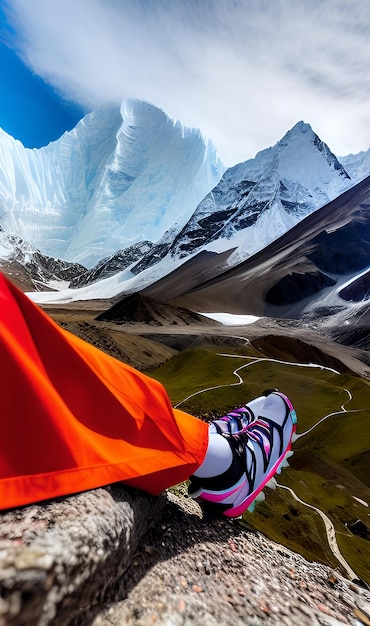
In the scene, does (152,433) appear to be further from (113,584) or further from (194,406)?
(194,406)

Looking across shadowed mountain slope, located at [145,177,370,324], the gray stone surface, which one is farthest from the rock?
shadowed mountain slope, located at [145,177,370,324]

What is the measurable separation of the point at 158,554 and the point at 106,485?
861 mm

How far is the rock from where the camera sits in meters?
1.36

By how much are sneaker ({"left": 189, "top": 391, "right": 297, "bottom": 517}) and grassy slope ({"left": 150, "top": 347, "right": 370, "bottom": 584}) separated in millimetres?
1325

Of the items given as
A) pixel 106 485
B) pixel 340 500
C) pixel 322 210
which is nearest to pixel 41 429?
pixel 106 485

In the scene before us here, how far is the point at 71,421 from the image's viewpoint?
221 centimetres

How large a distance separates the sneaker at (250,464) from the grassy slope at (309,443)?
1325mm

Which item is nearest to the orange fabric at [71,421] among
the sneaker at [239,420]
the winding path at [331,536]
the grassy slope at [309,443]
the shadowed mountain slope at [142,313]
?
the sneaker at [239,420]

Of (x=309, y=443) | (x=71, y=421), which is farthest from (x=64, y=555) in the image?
(x=309, y=443)

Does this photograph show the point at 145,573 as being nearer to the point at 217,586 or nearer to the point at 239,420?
the point at 217,586

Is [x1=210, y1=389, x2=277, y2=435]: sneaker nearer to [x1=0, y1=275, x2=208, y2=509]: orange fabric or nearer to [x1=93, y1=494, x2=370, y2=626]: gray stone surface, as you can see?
[x1=93, y1=494, x2=370, y2=626]: gray stone surface

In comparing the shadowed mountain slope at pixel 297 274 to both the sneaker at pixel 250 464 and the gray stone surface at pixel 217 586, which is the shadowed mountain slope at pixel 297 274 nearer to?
the sneaker at pixel 250 464

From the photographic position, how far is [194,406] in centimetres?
2356

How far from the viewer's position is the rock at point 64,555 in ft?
4.45
